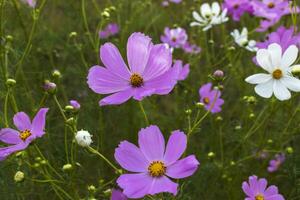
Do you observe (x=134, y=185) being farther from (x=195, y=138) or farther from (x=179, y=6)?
(x=179, y=6)

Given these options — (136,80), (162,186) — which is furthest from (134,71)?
(162,186)

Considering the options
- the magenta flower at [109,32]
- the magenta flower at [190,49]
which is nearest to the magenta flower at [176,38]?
the magenta flower at [190,49]

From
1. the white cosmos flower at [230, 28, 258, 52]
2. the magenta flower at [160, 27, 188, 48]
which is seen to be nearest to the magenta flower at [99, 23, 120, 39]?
the magenta flower at [160, 27, 188, 48]

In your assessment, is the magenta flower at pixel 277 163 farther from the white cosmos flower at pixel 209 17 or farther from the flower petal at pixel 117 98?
the flower petal at pixel 117 98

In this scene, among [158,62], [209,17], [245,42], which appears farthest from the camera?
[209,17]

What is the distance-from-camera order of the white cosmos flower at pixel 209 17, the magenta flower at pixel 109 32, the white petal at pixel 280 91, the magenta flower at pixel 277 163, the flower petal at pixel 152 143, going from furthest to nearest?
the magenta flower at pixel 109 32
the white cosmos flower at pixel 209 17
the magenta flower at pixel 277 163
the white petal at pixel 280 91
the flower petal at pixel 152 143

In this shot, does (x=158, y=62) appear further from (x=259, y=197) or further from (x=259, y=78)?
(x=259, y=197)
